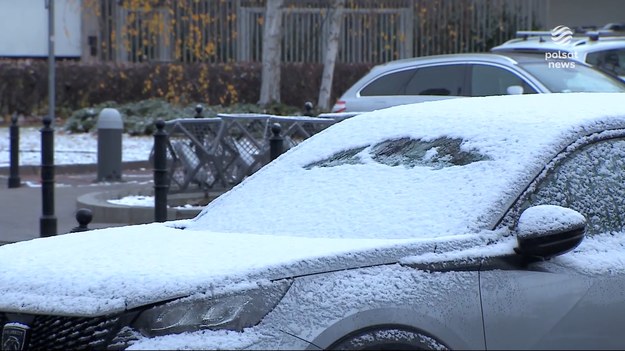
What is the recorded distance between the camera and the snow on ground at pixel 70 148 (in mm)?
17656

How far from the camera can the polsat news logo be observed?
13.1 meters

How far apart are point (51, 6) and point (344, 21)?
48.9ft

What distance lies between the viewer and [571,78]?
41.5 ft

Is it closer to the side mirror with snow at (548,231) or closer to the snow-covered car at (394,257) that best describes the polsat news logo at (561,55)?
the snow-covered car at (394,257)

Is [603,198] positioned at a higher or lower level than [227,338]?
higher

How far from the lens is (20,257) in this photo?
4566 mm

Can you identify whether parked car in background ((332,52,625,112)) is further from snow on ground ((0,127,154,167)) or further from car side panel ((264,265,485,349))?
car side panel ((264,265,485,349))

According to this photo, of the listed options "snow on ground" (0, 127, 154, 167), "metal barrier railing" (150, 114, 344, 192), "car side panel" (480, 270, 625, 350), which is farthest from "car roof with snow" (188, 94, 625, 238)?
"snow on ground" (0, 127, 154, 167)

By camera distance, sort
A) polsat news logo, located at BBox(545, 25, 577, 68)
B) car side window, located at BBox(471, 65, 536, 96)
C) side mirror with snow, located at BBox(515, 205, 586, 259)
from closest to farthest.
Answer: side mirror with snow, located at BBox(515, 205, 586, 259), car side window, located at BBox(471, 65, 536, 96), polsat news logo, located at BBox(545, 25, 577, 68)

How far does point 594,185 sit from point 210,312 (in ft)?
5.69

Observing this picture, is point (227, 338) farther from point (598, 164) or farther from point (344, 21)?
point (344, 21)

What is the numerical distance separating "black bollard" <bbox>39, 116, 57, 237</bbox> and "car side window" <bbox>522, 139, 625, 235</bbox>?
6.24 m

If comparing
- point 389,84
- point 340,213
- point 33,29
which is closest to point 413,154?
point 340,213

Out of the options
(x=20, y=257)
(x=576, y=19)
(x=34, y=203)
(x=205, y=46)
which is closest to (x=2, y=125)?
(x=205, y=46)
